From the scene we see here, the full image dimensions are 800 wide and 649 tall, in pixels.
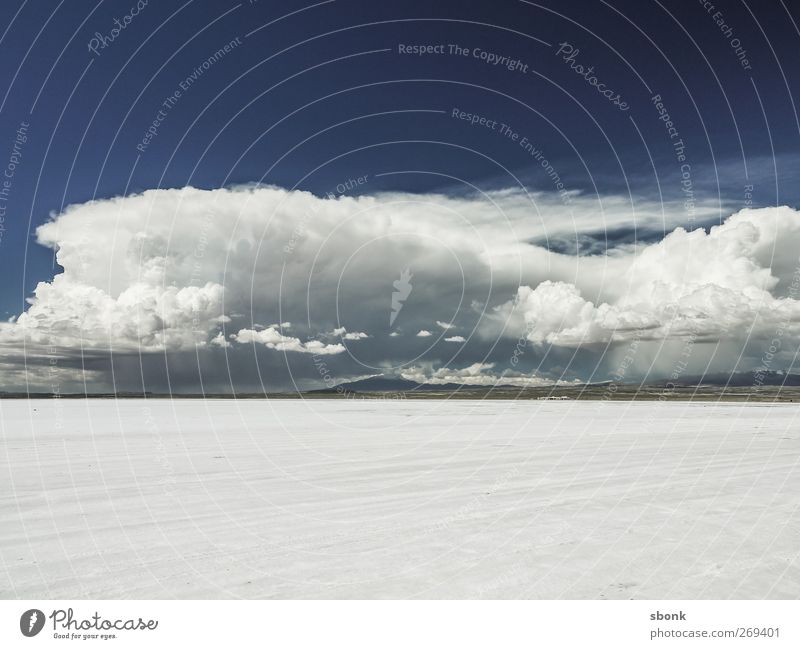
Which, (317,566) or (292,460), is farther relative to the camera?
(292,460)

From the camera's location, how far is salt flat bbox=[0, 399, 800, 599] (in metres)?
7.68

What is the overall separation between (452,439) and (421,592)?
2150 cm

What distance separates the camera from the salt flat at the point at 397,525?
25.2 feet

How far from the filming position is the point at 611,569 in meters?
8.23

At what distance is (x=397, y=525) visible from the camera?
1055cm

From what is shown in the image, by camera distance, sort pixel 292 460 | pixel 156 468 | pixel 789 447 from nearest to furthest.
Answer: pixel 156 468 < pixel 292 460 < pixel 789 447

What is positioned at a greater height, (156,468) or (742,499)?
(156,468)

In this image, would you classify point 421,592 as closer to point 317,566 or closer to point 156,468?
point 317,566

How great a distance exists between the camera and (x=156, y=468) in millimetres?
17672
